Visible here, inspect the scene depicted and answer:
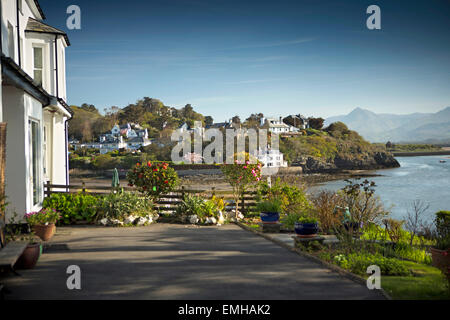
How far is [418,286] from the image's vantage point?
551cm

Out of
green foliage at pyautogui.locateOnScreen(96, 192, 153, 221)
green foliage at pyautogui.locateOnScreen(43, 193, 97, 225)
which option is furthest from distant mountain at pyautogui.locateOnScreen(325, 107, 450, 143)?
green foliage at pyautogui.locateOnScreen(43, 193, 97, 225)

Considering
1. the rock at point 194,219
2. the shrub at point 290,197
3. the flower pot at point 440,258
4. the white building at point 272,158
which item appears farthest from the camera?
the white building at point 272,158

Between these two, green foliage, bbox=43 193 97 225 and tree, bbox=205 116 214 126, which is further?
tree, bbox=205 116 214 126

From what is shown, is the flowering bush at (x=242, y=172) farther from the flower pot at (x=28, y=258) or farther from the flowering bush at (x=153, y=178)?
the flower pot at (x=28, y=258)

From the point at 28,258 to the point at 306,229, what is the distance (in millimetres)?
5189

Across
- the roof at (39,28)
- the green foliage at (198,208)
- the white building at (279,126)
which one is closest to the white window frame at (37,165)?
the green foliage at (198,208)

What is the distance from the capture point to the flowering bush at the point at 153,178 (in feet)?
45.3

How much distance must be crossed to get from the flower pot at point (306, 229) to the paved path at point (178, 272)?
1.60 ft

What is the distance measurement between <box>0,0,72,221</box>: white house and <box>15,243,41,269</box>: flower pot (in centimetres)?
258

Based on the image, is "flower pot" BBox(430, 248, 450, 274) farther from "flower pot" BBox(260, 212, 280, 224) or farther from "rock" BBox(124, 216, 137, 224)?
"rock" BBox(124, 216, 137, 224)

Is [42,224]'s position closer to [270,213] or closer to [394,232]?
[270,213]

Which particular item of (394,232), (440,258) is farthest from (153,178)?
(440,258)

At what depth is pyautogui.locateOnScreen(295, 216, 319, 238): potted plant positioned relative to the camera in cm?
793

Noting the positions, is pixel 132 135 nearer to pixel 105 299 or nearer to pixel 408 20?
pixel 408 20
